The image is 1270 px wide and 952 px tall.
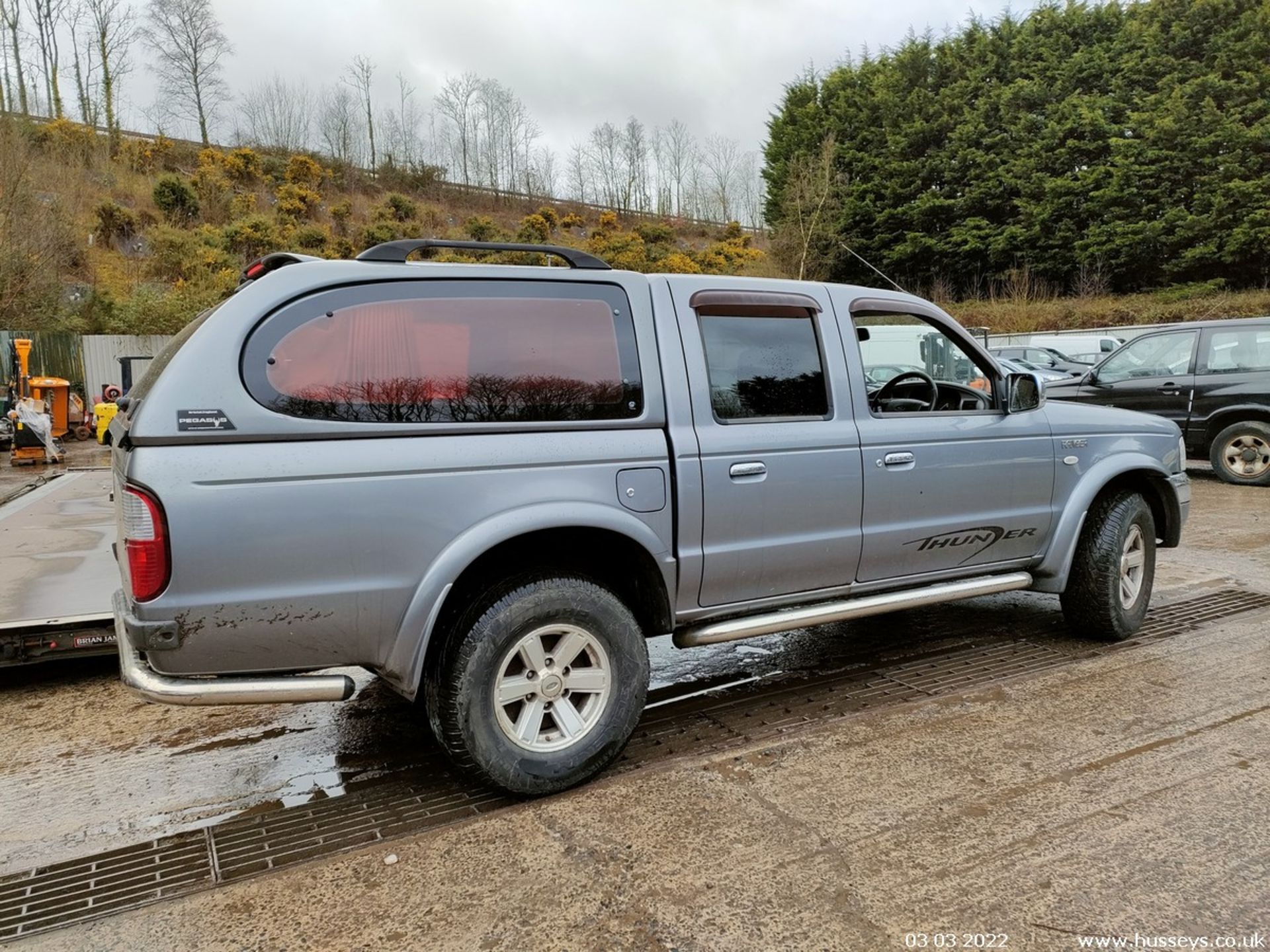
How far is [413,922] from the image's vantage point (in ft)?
7.97

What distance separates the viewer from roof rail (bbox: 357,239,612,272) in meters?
3.12

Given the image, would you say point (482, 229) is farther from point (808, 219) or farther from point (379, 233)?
point (808, 219)

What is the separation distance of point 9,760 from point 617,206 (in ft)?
139

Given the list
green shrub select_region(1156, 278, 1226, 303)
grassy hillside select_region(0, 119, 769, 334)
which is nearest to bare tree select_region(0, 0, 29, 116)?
grassy hillside select_region(0, 119, 769, 334)

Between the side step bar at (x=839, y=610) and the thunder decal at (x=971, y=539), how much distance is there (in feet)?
0.57

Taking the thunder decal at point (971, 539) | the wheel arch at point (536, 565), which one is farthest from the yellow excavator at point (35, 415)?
the thunder decal at point (971, 539)

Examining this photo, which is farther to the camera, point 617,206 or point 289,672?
point 617,206

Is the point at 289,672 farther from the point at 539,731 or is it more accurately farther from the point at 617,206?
the point at 617,206

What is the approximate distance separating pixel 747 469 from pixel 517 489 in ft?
3.28

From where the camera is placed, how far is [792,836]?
2848 mm

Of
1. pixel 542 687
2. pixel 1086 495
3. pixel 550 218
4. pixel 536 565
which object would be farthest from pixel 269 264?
pixel 550 218

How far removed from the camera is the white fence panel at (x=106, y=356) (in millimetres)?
19656

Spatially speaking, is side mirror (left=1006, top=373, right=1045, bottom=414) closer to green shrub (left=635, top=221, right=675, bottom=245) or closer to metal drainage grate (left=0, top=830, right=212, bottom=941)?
metal drainage grate (left=0, top=830, right=212, bottom=941)

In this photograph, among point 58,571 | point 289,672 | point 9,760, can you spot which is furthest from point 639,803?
point 58,571
